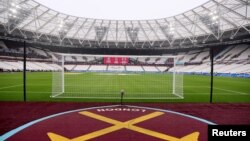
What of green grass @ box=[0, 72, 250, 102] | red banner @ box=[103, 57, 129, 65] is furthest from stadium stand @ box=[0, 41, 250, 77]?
red banner @ box=[103, 57, 129, 65]

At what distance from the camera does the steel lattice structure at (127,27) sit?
3628 cm

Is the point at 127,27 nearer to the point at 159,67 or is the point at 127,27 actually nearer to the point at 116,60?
the point at 159,67

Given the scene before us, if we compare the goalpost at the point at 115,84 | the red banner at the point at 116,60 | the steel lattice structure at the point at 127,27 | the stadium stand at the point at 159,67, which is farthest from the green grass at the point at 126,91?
the steel lattice structure at the point at 127,27

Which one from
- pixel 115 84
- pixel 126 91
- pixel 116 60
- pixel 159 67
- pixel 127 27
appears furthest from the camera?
pixel 127 27

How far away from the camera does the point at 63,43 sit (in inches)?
2295

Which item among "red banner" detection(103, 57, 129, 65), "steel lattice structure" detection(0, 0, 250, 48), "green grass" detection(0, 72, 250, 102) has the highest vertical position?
"steel lattice structure" detection(0, 0, 250, 48)

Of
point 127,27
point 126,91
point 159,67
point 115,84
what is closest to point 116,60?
point 126,91

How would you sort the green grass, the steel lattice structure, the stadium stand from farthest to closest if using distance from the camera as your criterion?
the stadium stand → the steel lattice structure → the green grass

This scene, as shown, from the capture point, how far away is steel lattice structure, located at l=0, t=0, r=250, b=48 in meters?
36.3

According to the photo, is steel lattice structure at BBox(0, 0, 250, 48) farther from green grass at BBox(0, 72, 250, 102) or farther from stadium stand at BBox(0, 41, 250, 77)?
green grass at BBox(0, 72, 250, 102)

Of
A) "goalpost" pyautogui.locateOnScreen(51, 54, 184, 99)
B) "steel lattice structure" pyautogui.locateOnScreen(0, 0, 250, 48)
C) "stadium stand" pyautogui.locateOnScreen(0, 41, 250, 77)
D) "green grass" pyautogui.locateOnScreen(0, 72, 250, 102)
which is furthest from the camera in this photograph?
"stadium stand" pyautogui.locateOnScreen(0, 41, 250, 77)

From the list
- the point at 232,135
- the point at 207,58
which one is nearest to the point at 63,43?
the point at 207,58

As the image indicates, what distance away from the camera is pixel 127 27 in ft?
174

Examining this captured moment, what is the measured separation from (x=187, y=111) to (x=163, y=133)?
2.80 m
